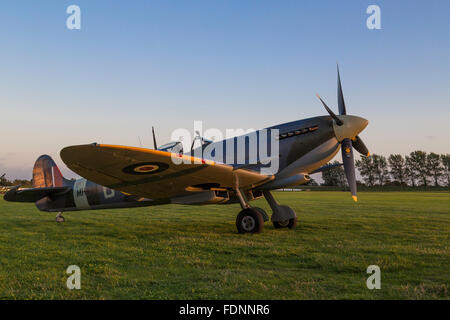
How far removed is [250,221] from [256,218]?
17cm

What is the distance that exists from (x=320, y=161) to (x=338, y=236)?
1954mm

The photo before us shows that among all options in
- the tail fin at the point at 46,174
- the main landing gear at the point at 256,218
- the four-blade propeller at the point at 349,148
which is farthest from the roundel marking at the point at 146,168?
the tail fin at the point at 46,174

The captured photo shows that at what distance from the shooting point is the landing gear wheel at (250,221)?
6980mm

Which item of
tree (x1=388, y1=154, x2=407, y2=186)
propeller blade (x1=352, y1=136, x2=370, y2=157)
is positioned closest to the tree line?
tree (x1=388, y1=154, x2=407, y2=186)

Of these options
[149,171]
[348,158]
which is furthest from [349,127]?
[149,171]

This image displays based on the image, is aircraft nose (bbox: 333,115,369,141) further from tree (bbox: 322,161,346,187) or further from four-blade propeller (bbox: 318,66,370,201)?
tree (bbox: 322,161,346,187)

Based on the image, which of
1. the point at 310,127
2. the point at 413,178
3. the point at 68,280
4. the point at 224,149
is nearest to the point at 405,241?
the point at 310,127

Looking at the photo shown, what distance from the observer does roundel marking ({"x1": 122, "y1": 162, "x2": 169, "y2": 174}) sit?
586cm

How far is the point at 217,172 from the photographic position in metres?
6.64

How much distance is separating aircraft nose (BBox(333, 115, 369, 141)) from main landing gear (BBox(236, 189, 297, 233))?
214 cm

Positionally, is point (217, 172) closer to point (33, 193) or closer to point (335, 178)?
point (33, 193)

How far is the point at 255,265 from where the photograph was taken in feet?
13.4

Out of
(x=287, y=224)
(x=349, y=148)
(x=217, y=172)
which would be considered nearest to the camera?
(x=217, y=172)
